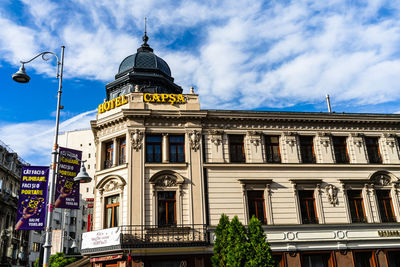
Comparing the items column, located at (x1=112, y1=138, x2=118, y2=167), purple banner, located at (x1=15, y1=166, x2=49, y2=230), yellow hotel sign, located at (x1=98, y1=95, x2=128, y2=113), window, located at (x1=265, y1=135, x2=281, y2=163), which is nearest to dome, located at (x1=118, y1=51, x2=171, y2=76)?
yellow hotel sign, located at (x1=98, y1=95, x2=128, y2=113)

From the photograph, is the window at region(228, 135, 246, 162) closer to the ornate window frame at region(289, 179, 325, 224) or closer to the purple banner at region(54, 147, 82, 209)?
the ornate window frame at region(289, 179, 325, 224)

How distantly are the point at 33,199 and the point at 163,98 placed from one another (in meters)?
12.2

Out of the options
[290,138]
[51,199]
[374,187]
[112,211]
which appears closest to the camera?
[51,199]

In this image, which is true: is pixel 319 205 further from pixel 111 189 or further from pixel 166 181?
pixel 111 189

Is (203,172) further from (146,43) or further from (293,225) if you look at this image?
(146,43)

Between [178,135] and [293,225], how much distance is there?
10.0 meters

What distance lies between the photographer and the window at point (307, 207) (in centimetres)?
2642

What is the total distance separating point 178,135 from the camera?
27047mm

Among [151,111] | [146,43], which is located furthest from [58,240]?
[151,111]

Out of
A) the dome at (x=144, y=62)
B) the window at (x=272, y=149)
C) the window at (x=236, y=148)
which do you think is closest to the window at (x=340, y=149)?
the window at (x=272, y=149)

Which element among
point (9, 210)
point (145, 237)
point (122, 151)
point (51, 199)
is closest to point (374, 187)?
point (145, 237)

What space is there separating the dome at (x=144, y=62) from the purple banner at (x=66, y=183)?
11121 mm

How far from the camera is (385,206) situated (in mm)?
27906

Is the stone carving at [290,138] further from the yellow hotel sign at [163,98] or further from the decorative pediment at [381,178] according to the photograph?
the yellow hotel sign at [163,98]
